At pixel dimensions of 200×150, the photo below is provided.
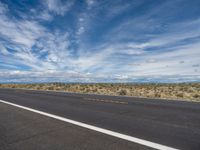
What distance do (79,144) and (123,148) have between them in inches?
41.3

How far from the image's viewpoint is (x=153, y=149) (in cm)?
419

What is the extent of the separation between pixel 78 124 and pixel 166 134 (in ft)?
9.51

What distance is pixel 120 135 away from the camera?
5.31 meters

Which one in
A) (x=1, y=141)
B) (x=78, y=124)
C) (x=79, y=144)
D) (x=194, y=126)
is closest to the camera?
(x=79, y=144)

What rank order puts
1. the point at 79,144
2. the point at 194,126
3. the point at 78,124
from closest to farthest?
the point at 79,144 → the point at 194,126 → the point at 78,124

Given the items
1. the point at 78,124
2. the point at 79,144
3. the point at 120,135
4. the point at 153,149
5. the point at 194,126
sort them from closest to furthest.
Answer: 1. the point at 153,149
2. the point at 79,144
3. the point at 120,135
4. the point at 194,126
5. the point at 78,124

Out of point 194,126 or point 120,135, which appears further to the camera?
point 194,126

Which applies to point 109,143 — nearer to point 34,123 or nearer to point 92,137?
point 92,137

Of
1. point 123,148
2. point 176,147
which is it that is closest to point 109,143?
point 123,148

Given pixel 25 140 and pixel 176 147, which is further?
pixel 25 140

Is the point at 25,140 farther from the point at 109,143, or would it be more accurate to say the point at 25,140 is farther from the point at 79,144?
the point at 109,143

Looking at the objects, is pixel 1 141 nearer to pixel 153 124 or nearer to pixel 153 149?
pixel 153 149

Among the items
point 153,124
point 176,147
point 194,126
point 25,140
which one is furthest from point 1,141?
point 194,126

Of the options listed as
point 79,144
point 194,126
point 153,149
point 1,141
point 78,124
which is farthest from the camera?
point 78,124
